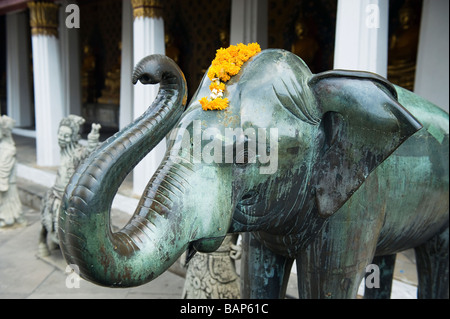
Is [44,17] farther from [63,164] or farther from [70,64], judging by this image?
[63,164]

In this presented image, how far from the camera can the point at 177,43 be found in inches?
404

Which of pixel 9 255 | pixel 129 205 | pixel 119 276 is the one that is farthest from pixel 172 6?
pixel 119 276

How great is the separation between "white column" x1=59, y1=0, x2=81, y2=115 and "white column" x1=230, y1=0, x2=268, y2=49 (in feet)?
17.8

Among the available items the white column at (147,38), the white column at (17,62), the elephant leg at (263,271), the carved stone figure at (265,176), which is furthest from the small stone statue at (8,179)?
the white column at (17,62)

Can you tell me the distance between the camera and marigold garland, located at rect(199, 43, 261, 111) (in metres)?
1.20

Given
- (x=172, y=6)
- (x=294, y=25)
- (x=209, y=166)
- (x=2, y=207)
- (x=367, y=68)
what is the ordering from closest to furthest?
(x=209, y=166)
(x=367, y=68)
(x=2, y=207)
(x=294, y=25)
(x=172, y=6)

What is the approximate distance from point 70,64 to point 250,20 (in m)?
5.99

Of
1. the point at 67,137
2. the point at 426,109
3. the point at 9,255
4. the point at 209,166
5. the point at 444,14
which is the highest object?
the point at 444,14

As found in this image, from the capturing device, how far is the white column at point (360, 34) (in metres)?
3.58

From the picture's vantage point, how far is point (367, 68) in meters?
3.60

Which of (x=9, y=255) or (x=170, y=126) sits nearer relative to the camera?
(x=170, y=126)

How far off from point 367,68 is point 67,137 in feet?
10.2

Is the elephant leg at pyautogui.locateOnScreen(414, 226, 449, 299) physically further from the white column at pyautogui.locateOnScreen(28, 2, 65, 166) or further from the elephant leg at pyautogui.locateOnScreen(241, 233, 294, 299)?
the white column at pyautogui.locateOnScreen(28, 2, 65, 166)
